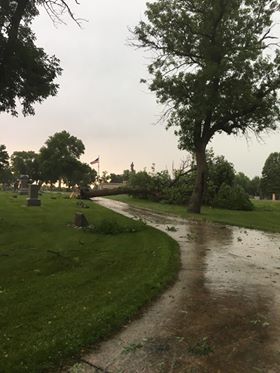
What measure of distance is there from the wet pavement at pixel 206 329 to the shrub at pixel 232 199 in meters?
22.0

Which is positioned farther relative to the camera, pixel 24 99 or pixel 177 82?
pixel 177 82

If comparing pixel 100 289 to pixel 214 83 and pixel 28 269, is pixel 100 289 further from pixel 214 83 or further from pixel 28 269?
pixel 214 83

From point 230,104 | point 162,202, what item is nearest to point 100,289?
point 230,104

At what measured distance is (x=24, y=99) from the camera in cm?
1781

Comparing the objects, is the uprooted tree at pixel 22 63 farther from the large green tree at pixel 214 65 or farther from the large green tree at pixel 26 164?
the large green tree at pixel 26 164

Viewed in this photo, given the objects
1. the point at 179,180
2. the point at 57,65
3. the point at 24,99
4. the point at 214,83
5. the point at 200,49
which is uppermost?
the point at 200,49

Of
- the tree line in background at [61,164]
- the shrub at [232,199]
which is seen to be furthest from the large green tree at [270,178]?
the shrub at [232,199]

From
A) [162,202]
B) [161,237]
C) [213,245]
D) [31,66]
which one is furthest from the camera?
[162,202]

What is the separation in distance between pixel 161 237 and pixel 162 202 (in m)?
20.8

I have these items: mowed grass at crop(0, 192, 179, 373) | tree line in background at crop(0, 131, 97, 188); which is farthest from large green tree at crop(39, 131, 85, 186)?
mowed grass at crop(0, 192, 179, 373)

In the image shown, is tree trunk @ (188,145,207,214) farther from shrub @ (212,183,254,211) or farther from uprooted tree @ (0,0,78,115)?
uprooted tree @ (0,0,78,115)

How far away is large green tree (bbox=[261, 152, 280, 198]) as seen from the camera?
101875mm

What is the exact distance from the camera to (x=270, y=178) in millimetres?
104062

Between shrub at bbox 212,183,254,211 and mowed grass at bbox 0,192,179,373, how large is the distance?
719 inches
